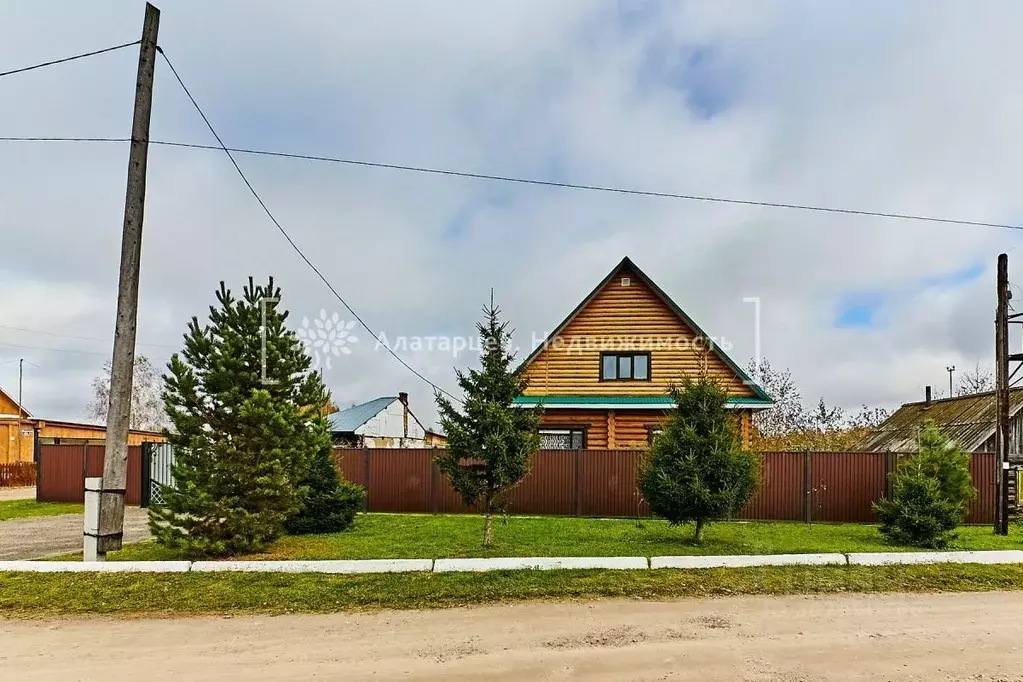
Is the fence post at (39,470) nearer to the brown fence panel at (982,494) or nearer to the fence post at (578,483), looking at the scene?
the fence post at (578,483)

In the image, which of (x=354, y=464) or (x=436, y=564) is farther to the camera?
(x=354, y=464)

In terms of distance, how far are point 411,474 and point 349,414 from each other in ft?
64.8

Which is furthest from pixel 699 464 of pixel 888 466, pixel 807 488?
pixel 888 466

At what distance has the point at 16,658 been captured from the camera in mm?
6219

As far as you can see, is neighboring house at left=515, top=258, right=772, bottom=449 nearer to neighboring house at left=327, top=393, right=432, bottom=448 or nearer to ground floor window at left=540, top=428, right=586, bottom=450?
ground floor window at left=540, top=428, right=586, bottom=450

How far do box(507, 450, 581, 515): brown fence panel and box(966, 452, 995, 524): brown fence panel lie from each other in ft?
29.4

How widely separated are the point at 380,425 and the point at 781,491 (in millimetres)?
24559

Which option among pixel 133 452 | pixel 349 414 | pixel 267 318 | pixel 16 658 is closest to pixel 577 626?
pixel 16 658

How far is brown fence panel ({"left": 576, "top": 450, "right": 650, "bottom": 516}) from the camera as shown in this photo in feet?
53.4

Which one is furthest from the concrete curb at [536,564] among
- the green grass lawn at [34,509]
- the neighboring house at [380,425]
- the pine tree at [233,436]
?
the neighboring house at [380,425]

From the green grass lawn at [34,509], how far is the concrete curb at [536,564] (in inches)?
533

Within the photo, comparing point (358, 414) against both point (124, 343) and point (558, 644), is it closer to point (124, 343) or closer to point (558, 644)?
point (124, 343)

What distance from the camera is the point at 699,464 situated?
37.1 feet

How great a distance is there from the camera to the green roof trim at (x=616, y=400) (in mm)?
18875
